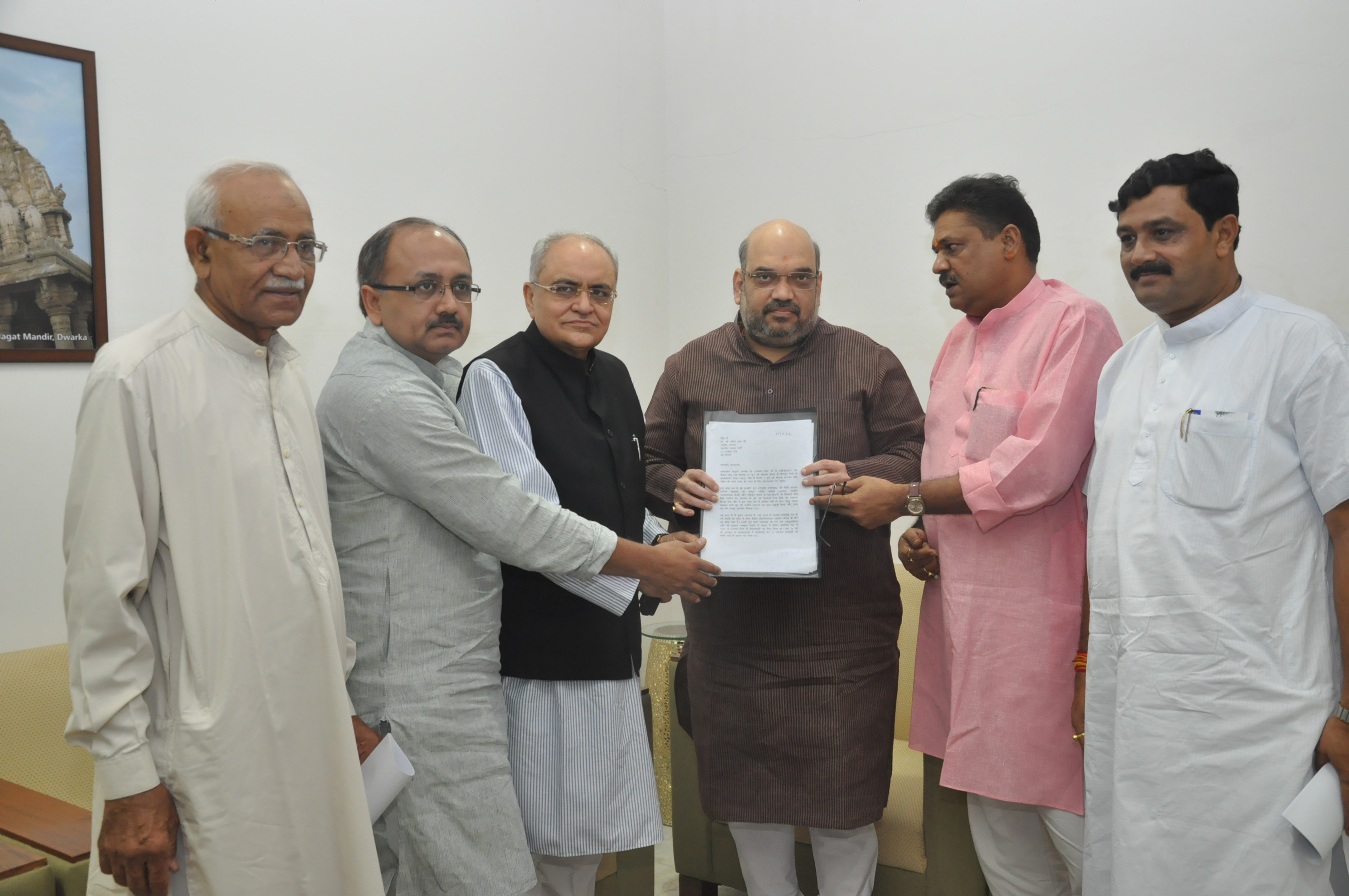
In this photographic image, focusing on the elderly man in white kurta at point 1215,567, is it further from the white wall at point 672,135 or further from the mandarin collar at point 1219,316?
the white wall at point 672,135

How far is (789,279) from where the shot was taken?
2740mm

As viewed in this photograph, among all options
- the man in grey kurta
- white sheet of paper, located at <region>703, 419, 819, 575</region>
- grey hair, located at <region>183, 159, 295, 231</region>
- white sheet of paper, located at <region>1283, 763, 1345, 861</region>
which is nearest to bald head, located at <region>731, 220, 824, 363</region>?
white sheet of paper, located at <region>703, 419, 819, 575</region>

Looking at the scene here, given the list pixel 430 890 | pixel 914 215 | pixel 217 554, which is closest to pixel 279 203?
pixel 217 554

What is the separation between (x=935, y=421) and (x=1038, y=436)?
1.16 ft

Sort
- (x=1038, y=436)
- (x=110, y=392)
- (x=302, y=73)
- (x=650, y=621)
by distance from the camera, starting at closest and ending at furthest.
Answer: (x=110, y=392) < (x=1038, y=436) < (x=302, y=73) < (x=650, y=621)

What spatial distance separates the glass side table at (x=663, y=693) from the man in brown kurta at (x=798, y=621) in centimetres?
107

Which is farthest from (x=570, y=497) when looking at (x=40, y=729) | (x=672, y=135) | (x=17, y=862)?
(x=672, y=135)

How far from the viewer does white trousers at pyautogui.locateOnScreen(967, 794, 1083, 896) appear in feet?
8.64

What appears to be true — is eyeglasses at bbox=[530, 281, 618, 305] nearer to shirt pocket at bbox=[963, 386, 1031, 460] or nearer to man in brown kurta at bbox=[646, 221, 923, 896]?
man in brown kurta at bbox=[646, 221, 923, 896]

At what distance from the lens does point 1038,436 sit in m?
2.43

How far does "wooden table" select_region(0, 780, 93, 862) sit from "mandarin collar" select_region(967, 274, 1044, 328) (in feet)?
8.20

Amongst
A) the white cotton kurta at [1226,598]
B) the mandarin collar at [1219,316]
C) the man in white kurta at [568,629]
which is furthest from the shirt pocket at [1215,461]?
the man in white kurta at [568,629]

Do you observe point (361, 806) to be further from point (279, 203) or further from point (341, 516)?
point (279, 203)

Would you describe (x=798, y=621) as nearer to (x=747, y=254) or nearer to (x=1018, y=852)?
(x=1018, y=852)
